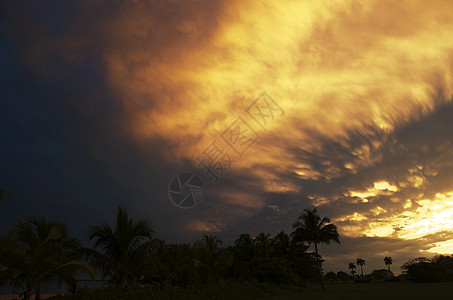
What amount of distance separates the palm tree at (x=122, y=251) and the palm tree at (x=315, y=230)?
123 feet

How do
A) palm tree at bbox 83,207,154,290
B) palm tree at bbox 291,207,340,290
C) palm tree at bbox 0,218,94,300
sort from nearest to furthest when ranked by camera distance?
palm tree at bbox 0,218,94,300 → palm tree at bbox 83,207,154,290 → palm tree at bbox 291,207,340,290

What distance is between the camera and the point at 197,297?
1830 cm

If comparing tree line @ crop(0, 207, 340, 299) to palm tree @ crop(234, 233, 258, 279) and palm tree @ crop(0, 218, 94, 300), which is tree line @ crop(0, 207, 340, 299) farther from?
palm tree @ crop(234, 233, 258, 279)

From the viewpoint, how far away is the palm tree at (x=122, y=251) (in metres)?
15.1

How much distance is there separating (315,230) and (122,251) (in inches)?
1543

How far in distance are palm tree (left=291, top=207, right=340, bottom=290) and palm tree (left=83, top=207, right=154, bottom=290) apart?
1481 inches

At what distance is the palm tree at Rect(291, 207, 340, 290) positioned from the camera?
4656cm

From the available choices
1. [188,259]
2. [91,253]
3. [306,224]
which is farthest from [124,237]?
[306,224]

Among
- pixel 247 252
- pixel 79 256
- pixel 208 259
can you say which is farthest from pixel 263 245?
pixel 79 256

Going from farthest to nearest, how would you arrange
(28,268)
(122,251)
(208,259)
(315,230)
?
(315,230) < (208,259) < (122,251) < (28,268)

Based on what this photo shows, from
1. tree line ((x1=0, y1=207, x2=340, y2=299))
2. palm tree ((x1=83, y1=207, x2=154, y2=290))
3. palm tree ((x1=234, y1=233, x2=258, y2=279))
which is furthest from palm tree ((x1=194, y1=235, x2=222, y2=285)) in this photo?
palm tree ((x1=234, y1=233, x2=258, y2=279))

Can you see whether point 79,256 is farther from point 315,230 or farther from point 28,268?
point 315,230

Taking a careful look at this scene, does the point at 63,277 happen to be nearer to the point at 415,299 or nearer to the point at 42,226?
the point at 42,226

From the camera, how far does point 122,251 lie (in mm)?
15352
